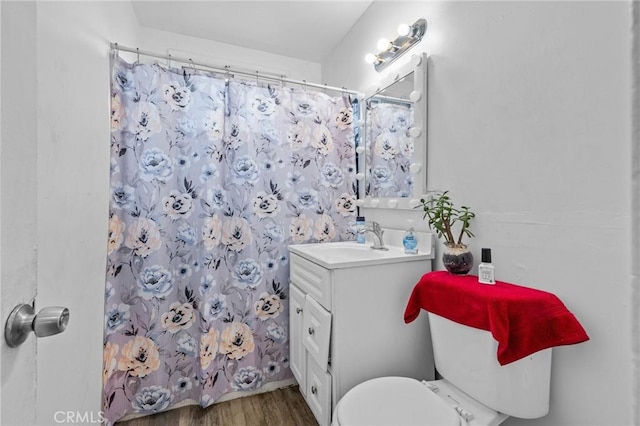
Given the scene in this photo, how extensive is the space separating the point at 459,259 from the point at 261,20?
6.71 feet

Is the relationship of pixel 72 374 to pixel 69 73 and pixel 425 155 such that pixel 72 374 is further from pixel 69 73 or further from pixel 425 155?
pixel 425 155

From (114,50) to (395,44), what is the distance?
1.50 m

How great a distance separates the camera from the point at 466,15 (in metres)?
1.23

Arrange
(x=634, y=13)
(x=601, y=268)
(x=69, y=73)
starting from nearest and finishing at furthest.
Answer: (x=634, y=13) < (x=601, y=268) < (x=69, y=73)

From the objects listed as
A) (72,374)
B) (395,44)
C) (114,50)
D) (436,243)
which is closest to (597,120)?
(436,243)

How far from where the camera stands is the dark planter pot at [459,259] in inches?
44.1

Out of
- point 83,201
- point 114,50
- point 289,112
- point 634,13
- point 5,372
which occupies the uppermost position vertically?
point 114,50

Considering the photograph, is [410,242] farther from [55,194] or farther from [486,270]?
[55,194]

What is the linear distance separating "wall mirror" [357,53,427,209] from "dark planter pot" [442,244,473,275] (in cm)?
40

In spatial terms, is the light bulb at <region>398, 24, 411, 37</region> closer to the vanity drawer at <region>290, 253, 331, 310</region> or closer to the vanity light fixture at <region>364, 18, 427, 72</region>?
the vanity light fixture at <region>364, 18, 427, 72</region>

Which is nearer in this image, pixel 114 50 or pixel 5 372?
pixel 5 372

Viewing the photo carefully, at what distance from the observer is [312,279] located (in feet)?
4.67

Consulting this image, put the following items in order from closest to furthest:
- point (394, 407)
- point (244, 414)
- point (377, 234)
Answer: point (394, 407), point (244, 414), point (377, 234)

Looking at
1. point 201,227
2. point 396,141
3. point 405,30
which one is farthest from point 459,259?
point 201,227
